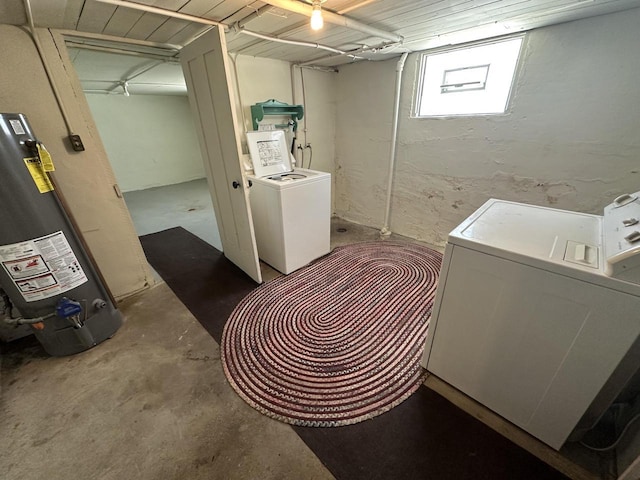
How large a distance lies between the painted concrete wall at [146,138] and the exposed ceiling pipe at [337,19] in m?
5.31

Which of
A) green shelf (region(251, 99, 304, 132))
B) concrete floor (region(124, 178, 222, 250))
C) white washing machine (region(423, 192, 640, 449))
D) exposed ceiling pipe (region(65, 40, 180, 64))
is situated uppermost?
exposed ceiling pipe (region(65, 40, 180, 64))

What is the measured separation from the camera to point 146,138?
5777mm

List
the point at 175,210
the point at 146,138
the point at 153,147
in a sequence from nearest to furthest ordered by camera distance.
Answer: the point at 175,210
the point at 146,138
the point at 153,147

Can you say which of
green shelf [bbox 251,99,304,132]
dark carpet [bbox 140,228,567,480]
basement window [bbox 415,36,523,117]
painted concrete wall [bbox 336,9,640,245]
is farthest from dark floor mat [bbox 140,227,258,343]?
basement window [bbox 415,36,523,117]

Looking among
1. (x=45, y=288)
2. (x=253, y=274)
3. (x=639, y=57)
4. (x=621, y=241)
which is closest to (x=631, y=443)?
(x=621, y=241)

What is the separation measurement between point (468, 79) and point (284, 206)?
217cm

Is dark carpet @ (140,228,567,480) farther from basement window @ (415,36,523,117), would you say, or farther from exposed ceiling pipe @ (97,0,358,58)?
basement window @ (415,36,523,117)

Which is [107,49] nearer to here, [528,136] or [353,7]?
[353,7]

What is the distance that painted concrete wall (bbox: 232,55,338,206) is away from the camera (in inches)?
102

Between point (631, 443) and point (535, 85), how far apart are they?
7.73ft

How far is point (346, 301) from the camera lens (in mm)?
2111

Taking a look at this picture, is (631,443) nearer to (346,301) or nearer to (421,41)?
(346,301)

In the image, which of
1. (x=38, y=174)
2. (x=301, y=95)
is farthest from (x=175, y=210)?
(x=38, y=174)

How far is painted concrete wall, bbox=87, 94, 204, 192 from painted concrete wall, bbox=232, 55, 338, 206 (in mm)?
3924
